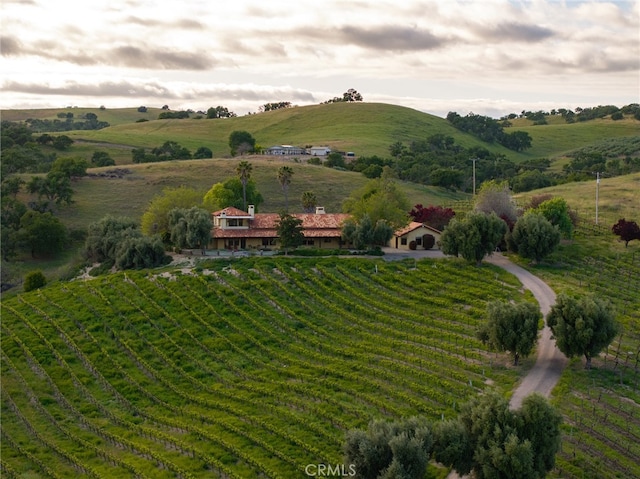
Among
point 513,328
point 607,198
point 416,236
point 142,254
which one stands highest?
point 607,198

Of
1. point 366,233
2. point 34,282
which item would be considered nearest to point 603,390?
point 366,233

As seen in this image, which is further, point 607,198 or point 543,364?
point 607,198

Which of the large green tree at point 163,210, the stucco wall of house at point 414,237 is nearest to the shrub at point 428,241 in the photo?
the stucco wall of house at point 414,237

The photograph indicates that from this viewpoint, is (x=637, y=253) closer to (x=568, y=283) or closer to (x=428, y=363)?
(x=568, y=283)

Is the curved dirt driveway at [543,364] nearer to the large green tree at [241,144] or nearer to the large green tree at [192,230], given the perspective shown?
the large green tree at [192,230]

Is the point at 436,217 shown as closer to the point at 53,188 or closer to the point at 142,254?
the point at 142,254

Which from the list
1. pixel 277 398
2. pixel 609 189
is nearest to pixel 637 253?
pixel 609 189
